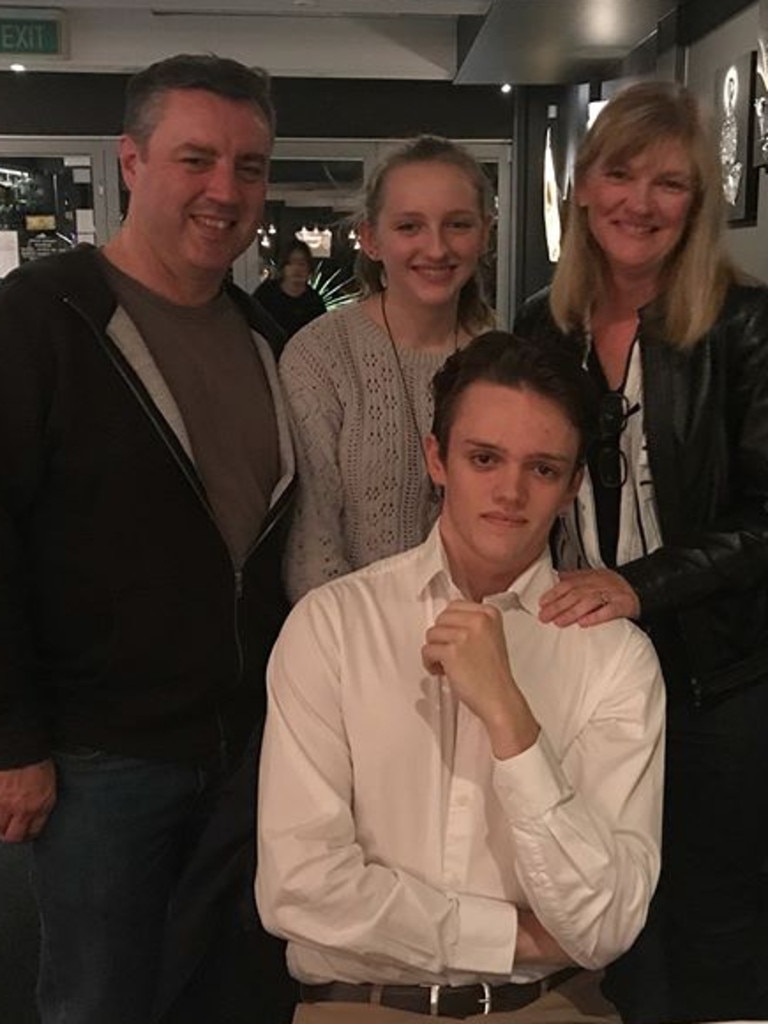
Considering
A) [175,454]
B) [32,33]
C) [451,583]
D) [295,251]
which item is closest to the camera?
[451,583]

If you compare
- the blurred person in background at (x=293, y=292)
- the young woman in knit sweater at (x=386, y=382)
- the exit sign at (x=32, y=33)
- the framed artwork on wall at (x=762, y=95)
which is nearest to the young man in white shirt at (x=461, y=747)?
the young woman in knit sweater at (x=386, y=382)

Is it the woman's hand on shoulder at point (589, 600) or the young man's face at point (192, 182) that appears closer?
the woman's hand on shoulder at point (589, 600)

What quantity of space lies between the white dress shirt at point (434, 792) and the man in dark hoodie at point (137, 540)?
31 cm

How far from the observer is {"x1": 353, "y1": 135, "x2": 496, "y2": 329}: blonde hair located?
1840 mm

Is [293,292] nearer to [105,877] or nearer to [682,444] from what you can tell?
[682,444]

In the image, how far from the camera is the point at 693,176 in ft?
5.63

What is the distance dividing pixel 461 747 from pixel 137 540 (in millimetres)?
583

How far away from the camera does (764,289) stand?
180 centimetres

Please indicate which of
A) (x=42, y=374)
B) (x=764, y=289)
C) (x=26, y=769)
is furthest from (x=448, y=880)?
(x=764, y=289)

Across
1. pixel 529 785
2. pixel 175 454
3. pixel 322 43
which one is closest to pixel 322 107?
pixel 322 43

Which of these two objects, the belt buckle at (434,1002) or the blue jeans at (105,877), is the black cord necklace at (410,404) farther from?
the belt buckle at (434,1002)

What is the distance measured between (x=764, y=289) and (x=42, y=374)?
118 centimetres

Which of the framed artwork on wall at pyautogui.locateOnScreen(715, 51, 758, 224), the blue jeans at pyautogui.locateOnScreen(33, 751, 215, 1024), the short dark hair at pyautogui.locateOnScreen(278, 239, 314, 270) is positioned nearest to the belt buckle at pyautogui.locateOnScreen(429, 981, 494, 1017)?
the blue jeans at pyautogui.locateOnScreen(33, 751, 215, 1024)

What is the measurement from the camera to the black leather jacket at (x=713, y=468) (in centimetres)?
173
